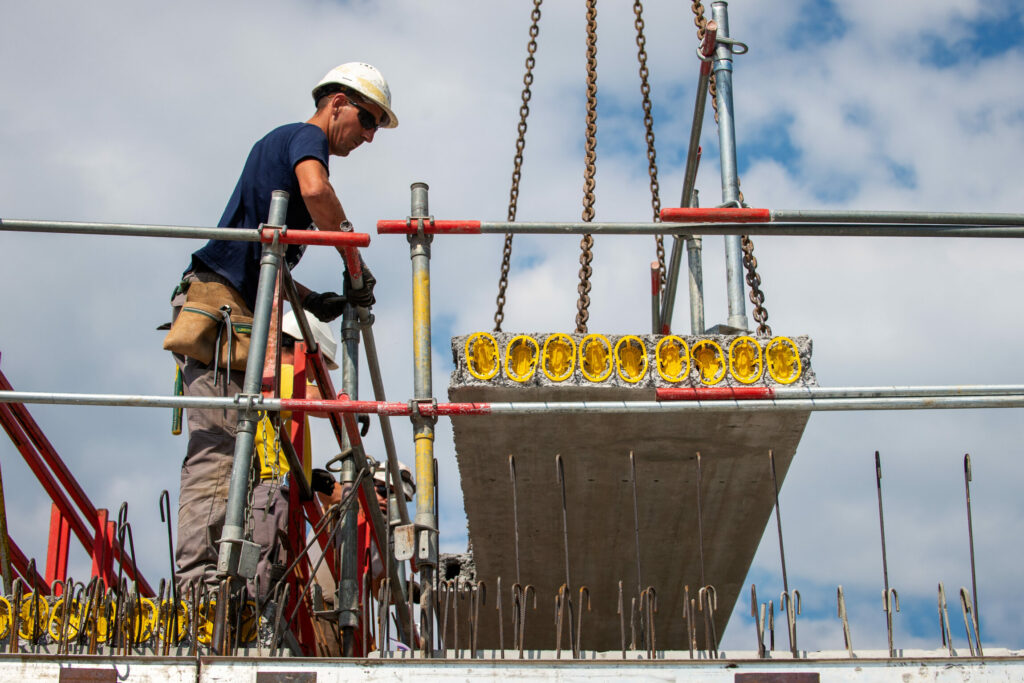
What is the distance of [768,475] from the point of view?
23.4 feet

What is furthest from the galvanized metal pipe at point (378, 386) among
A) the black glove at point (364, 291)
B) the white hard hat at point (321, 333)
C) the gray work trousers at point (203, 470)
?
the white hard hat at point (321, 333)

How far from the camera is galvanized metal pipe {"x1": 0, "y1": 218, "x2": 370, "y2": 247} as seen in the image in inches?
213

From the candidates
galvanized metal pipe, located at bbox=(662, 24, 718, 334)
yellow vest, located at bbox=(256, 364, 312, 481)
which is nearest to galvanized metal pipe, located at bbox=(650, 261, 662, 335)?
galvanized metal pipe, located at bbox=(662, 24, 718, 334)

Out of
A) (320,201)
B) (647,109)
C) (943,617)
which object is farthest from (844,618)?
(647,109)

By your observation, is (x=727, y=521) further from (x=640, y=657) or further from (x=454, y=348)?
(x=640, y=657)

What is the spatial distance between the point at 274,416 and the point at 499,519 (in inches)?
75.0

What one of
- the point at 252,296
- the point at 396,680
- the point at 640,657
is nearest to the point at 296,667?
the point at 396,680

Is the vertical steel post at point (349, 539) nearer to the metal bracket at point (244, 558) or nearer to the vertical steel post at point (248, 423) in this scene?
the vertical steel post at point (248, 423)

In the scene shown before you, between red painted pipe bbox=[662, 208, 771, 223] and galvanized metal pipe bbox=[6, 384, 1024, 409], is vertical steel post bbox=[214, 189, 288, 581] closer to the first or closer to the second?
galvanized metal pipe bbox=[6, 384, 1024, 409]

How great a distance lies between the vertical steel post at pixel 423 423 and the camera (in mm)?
4727

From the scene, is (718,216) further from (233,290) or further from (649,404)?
(233,290)

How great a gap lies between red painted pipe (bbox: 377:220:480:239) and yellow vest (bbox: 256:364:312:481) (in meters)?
1.26

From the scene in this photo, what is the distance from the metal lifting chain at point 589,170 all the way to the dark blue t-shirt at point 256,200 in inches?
100

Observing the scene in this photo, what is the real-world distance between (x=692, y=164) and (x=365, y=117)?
10.5 feet
